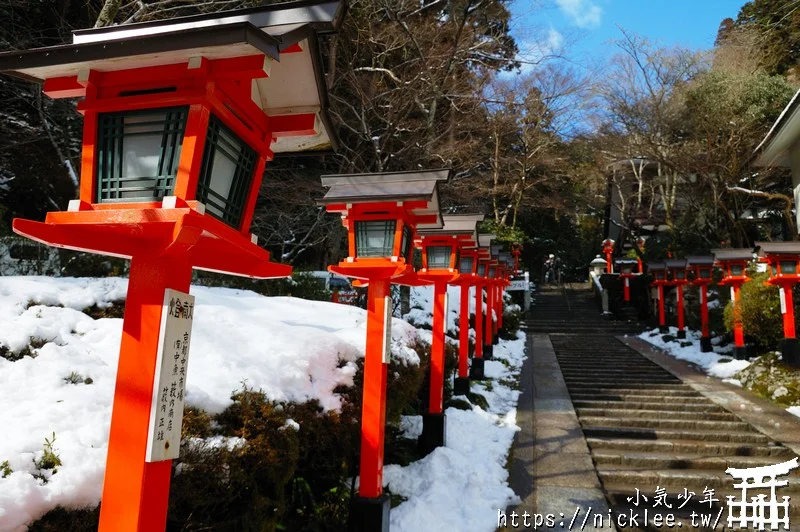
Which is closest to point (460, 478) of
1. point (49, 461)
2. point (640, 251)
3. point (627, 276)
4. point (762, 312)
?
point (49, 461)

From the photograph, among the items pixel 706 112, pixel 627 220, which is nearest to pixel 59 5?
pixel 706 112

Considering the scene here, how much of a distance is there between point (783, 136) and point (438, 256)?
17.1ft

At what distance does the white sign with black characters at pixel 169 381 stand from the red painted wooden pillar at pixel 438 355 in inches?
215

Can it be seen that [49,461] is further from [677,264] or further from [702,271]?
[677,264]

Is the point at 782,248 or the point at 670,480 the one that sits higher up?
the point at 782,248

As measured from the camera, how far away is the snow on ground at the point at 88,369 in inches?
115

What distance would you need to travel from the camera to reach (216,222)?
98.6 inches

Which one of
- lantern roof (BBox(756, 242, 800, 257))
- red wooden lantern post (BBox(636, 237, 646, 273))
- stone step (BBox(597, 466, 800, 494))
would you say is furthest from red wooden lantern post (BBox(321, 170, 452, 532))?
red wooden lantern post (BBox(636, 237, 646, 273))

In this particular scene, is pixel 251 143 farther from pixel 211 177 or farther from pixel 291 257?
pixel 291 257

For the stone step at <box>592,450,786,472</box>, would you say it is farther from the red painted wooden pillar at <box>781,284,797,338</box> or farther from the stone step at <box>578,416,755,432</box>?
the red painted wooden pillar at <box>781,284,797,338</box>

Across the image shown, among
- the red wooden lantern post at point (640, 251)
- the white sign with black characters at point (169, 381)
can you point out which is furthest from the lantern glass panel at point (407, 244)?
the red wooden lantern post at point (640, 251)

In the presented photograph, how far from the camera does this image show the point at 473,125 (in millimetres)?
16891

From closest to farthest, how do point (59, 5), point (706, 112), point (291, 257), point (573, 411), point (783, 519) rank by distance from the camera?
1. point (783, 519)
2. point (573, 411)
3. point (59, 5)
4. point (291, 257)
5. point (706, 112)

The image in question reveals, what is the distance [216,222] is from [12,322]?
4.10 m
